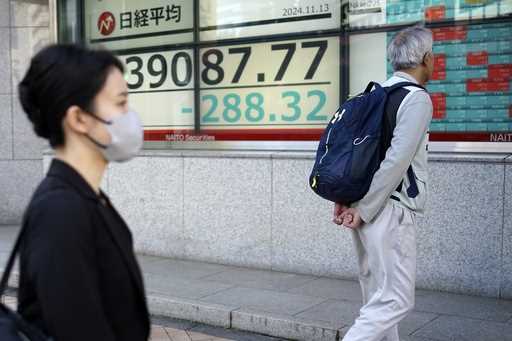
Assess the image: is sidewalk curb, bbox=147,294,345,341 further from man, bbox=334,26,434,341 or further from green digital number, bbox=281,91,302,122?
green digital number, bbox=281,91,302,122

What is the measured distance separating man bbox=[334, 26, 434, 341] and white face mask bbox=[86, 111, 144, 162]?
1794 millimetres

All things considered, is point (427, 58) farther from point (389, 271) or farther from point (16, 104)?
point (16, 104)

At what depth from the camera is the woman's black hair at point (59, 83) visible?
170 cm

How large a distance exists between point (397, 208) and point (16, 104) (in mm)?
8080

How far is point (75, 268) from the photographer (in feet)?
5.17

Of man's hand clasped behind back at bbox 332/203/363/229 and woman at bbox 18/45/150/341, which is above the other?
woman at bbox 18/45/150/341

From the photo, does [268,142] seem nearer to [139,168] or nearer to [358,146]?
[139,168]

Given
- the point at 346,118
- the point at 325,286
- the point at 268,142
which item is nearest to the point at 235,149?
the point at 268,142

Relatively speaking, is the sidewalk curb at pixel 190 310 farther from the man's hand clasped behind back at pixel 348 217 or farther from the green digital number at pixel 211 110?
the green digital number at pixel 211 110

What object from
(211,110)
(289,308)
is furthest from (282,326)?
(211,110)

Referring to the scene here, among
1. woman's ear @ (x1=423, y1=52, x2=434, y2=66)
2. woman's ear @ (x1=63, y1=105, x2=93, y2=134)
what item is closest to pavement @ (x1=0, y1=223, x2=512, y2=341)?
woman's ear @ (x1=423, y1=52, x2=434, y2=66)

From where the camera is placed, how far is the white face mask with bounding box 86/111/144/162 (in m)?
1.78

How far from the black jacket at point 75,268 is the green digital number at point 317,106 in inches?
200

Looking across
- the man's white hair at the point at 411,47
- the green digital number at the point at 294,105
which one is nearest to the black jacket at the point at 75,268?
the man's white hair at the point at 411,47
